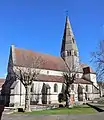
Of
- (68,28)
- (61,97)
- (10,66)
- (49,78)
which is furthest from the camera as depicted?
(68,28)

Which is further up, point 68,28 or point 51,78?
point 68,28

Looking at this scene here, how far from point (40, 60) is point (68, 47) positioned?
1352cm

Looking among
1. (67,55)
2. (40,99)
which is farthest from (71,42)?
(40,99)

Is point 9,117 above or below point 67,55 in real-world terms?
below

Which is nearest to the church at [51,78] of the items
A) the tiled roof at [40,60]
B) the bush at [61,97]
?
the tiled roof at [40,60]

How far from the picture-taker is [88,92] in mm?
68812

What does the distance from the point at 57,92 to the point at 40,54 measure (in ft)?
48.5

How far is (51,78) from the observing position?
2464 inches

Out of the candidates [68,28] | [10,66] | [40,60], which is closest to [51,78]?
→ [40,60]

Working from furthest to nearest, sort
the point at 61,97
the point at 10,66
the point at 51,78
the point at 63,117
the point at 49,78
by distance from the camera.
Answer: the point at 51,78, the point at 49,78, the point at 61,97, the point at 10,66, the point at 63,117

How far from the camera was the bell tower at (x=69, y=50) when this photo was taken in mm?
72062

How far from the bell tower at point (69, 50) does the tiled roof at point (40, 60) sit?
7.46 ft

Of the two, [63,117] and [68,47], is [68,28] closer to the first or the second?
[68,47]

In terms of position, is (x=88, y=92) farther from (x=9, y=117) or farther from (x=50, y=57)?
(x=9, y=117)
